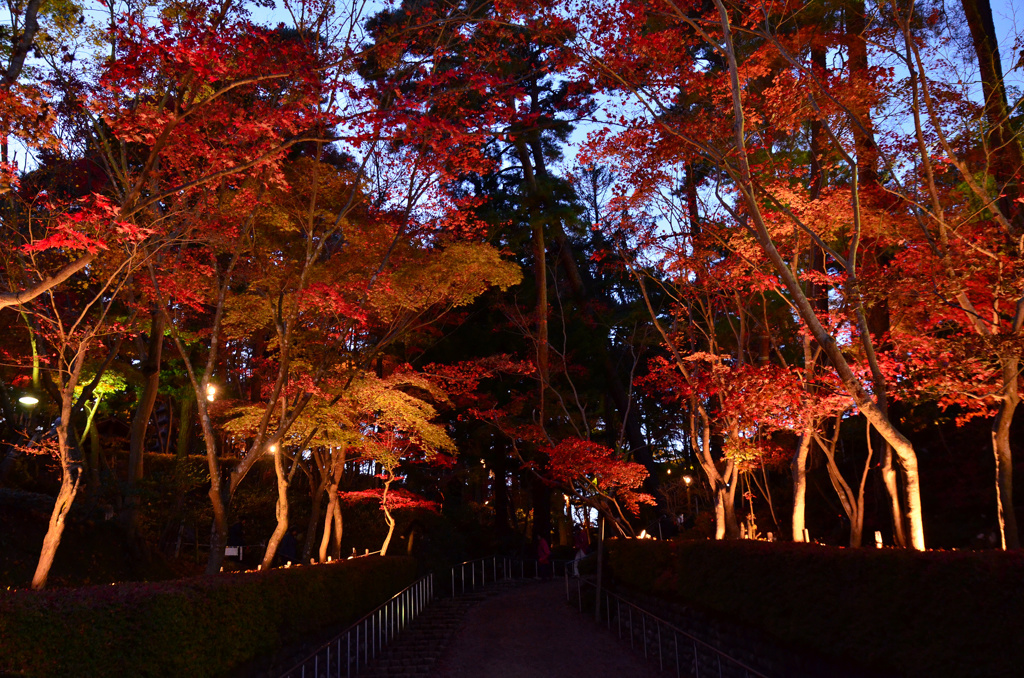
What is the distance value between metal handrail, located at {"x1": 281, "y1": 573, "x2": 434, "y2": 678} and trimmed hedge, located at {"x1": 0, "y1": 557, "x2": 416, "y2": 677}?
511 mm

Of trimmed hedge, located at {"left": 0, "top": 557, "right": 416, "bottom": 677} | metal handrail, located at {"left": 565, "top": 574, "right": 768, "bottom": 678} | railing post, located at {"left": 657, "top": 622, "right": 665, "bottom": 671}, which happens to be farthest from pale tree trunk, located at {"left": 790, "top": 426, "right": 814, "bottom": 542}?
trimmed hedge, located at {"left": 0, "top": 557, "right": 416, "bottom": 677}

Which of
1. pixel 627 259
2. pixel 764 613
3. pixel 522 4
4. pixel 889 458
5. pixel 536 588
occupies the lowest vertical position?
pixel 536 588

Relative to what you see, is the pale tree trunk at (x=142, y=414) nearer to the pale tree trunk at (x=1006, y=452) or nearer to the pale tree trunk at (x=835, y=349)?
the pale tree trunk at (x=835, y=349)

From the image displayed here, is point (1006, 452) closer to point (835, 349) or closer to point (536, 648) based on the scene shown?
point (835, 349)

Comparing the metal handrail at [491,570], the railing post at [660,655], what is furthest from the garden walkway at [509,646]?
the metal handrail at [491,570]

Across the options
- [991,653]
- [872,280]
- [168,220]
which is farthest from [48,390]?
[991,653]

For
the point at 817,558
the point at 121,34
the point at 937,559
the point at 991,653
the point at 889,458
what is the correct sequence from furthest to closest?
the point at 889,458 < the point at 121,34 < the point at 817,558 < the point at 937,559 < the point at 991,653

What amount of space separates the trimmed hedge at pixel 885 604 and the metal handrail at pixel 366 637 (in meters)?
5.20

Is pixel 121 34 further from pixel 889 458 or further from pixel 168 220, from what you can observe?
pixel 889 458

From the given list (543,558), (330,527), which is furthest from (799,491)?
(543,558)

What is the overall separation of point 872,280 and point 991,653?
378cm

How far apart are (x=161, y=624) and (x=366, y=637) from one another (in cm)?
494

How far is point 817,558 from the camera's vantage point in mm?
7297

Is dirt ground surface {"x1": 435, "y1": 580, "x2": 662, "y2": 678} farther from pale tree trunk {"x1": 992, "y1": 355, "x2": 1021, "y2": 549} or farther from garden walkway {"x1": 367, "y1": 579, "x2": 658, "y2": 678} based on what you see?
pale tree trunk {"x1": 992, "y1": 355, "x2": 1021, "y2": 549}
